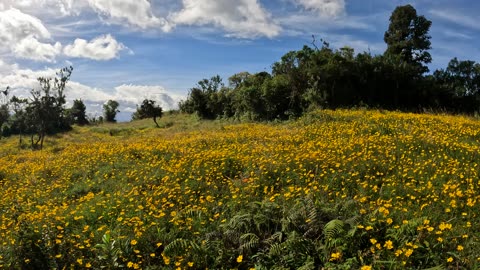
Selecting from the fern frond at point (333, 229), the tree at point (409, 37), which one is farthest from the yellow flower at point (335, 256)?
the tree at point (409, 37)

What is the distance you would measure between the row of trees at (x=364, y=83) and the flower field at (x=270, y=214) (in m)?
17.5

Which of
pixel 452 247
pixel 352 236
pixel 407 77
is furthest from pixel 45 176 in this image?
pixel 407 77

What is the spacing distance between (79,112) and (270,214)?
73562 millimetres

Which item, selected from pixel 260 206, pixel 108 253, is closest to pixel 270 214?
pixel 260 206

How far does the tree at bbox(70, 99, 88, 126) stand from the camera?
7081cm

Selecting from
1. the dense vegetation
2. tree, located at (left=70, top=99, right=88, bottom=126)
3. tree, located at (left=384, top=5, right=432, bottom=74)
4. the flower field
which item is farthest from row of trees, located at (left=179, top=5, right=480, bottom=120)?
tree, located at (left=70, top=99, right=88, bottom=126)

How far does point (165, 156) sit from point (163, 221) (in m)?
6.62

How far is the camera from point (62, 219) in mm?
7117

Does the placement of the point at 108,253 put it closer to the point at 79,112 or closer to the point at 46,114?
the point at 46,114

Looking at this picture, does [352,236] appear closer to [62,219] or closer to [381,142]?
[62,219]

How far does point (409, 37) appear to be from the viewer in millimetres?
36031

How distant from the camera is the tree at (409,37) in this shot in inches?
1394

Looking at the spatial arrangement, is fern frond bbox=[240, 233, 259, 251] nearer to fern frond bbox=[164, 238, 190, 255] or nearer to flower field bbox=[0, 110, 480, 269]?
flower field bbox=[0, 110, 480, 269]

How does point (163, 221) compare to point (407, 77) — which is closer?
point (163, 221)
